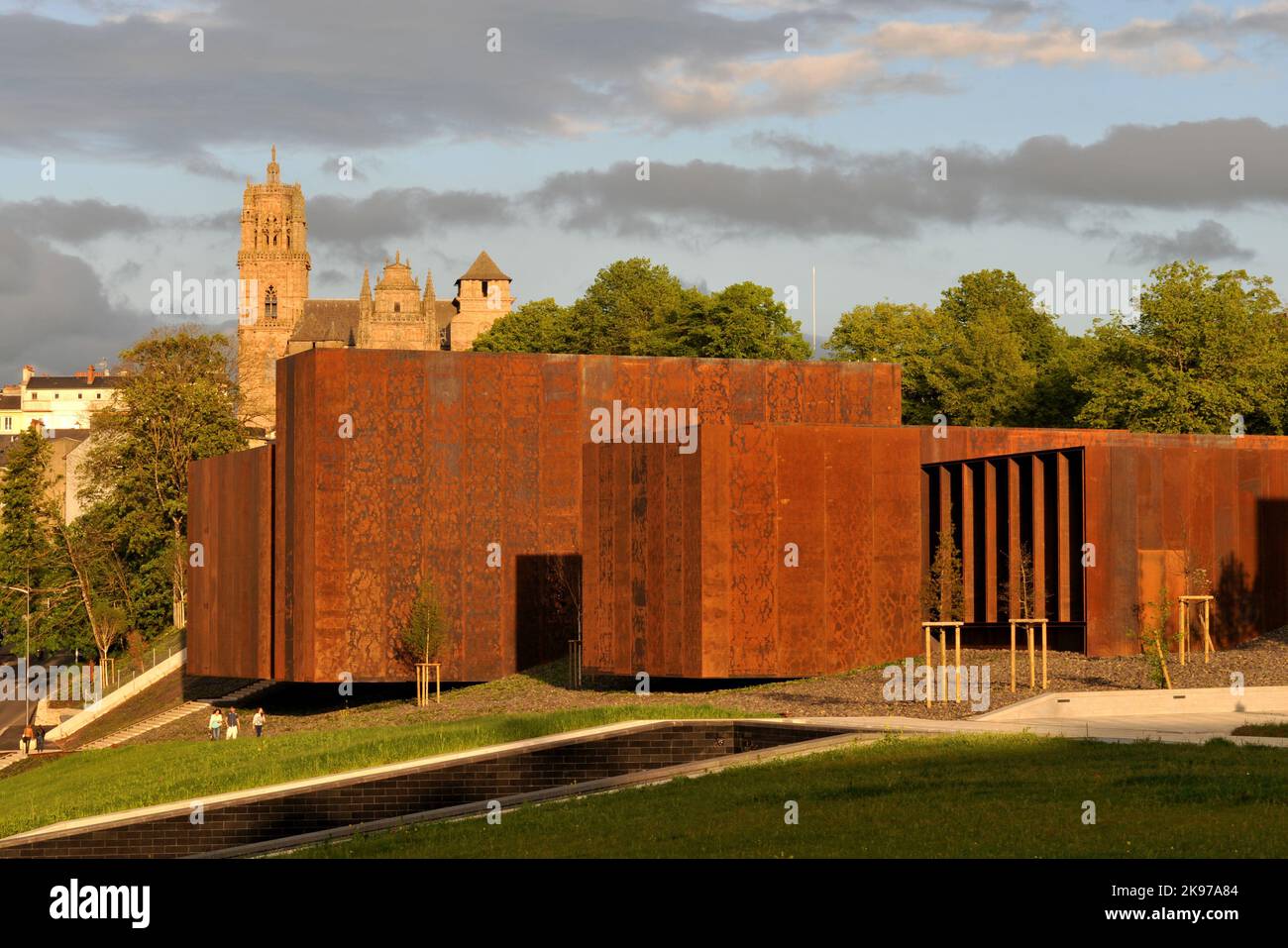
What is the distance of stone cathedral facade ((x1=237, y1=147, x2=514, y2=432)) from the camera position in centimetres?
14825

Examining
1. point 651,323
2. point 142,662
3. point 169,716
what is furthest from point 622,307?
point 169,716

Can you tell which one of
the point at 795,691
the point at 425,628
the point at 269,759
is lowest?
the point at 269,759

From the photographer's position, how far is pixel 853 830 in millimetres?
17688

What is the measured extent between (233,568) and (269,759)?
1800 centimetres

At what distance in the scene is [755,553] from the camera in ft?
121


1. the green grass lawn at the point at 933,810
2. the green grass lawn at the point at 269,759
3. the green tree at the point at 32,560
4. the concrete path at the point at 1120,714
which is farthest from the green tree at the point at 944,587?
the green tree at the point at 32,560

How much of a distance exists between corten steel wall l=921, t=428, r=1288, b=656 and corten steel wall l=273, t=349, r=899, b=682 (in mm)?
13261

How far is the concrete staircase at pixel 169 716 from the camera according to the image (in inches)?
2009

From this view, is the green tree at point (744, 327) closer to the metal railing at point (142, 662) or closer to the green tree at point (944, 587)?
the metal railing at point (142, 662)

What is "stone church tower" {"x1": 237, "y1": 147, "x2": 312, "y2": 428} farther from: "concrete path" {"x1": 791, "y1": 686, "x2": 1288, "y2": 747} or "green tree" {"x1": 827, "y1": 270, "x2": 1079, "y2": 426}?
"concrete path" {"x1": 791, "y1": 686, "x2": 1288, "y2": 747}

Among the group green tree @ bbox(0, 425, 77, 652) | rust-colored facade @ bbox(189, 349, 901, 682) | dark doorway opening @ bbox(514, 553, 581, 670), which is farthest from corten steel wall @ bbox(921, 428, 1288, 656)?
green tree @ bbox(0, 425, 77, 652)

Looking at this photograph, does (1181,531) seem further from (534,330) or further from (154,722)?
(534,330)

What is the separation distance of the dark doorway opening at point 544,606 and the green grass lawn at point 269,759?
7676 mm
